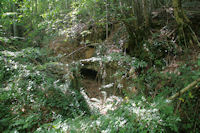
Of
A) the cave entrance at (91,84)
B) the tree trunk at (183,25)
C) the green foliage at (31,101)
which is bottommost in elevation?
the cave entrance at (91,84)

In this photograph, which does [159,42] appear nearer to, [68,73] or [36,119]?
[68,73]

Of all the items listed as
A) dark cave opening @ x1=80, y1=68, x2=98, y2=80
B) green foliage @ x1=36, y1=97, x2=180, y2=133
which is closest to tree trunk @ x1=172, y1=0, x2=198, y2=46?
green foliage @ x1=36, y1=97, x2=180, y2=133

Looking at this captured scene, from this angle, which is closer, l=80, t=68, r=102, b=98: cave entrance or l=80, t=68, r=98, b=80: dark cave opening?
l=80, t=68, r=102, b=98: cave entrance

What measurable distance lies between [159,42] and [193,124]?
2599 millimetres

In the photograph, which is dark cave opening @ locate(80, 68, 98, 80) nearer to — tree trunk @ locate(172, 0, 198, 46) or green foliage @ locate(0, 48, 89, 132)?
green foliage @ locate(0, 48, 89, 132)

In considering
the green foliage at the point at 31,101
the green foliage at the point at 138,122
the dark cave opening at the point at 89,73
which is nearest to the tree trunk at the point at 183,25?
the green foliage at the point at 138,122

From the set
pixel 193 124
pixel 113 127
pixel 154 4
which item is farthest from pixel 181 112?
pixel 154 4

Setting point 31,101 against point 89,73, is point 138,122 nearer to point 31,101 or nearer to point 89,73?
point 31,101

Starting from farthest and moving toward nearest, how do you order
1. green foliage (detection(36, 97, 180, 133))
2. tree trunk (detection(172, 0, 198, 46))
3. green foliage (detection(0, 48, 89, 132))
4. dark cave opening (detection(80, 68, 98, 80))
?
dark cave opening (detection(80, 68, 98, 80)) → tree trunk (detection(172, 0, 198, 46)) → green foliage (detection(0, 48, 89, 132)) → green foliage (detection(36, 97, 180, 133))

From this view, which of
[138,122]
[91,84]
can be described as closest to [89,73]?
[91,84]

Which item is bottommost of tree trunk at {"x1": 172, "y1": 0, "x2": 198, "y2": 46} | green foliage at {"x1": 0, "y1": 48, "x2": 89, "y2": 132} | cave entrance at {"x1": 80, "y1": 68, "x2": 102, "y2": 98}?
cave entrance at {"x1": 80, "y1": 68, "x2": 102, "y2": 98}

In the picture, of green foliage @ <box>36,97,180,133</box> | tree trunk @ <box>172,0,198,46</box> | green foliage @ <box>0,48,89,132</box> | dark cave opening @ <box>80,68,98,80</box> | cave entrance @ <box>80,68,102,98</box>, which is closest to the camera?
green foliage @ <box>36,97,180,133</box>

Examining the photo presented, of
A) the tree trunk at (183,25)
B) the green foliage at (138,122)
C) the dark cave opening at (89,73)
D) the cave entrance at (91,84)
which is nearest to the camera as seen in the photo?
the green foliage at (138,122)

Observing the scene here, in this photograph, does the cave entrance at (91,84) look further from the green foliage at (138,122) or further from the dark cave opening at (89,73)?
the green foliage at (138,122)
